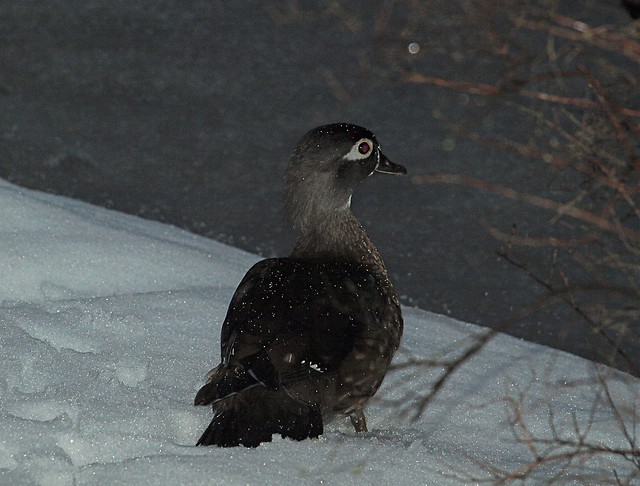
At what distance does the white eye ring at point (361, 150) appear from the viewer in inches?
138

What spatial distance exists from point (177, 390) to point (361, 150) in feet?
3.53

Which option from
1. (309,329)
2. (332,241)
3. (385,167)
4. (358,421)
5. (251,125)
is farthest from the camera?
(251,125)

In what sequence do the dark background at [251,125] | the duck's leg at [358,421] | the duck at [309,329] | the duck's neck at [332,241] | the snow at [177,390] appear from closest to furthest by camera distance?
the snow at [177,390], the duck at [309,329], the duck's leg at [358,421], the duck's neck at [332,241], the dark background at [251,125]

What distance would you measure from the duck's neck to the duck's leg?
60 cm

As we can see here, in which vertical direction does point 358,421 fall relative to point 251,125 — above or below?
above

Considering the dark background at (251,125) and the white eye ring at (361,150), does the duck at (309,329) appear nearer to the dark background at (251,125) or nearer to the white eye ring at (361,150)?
the white eye ring at (361,150)

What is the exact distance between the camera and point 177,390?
3.15m

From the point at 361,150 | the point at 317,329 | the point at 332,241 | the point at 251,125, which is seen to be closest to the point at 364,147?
the point at 361,150

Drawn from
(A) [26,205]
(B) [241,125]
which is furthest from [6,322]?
(B) [241,125]

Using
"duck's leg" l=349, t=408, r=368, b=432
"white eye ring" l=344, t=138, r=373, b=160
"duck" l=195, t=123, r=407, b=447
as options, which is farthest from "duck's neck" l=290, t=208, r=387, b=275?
"duck's leg" l=349, t=408, r=368, b=432

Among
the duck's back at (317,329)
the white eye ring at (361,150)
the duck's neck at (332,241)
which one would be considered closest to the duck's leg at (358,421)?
the duck's back at (317,329)

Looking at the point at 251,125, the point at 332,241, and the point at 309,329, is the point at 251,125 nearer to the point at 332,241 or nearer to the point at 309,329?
the point at 332,241

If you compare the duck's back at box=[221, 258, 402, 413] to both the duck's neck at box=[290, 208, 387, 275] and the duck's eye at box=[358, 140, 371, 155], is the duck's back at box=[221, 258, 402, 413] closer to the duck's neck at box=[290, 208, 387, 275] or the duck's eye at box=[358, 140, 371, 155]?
the duck's neck at box=[290, 208, 387, 275]

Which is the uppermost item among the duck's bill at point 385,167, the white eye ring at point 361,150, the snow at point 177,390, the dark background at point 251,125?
the white eye ring at point 361,150
